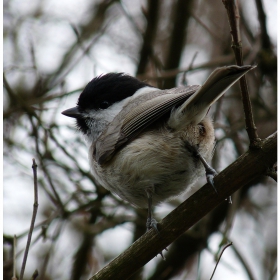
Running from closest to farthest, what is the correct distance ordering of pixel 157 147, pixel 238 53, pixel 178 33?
pixel 238 53
pixel 157 147
pixel 178 33

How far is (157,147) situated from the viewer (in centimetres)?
238

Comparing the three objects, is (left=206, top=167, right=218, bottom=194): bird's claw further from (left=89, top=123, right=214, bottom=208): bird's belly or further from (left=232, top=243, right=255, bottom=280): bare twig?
(left=232, top=243, right=255, bottom=280): bare twig

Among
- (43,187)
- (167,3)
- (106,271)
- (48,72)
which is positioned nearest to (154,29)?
(167,3)

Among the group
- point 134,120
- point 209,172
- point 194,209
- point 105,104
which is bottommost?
point 194,209

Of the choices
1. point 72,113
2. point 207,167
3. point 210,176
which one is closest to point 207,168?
point 207,167

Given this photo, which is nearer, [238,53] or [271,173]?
[238,53]

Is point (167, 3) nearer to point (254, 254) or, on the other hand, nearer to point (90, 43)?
point (90, 43)

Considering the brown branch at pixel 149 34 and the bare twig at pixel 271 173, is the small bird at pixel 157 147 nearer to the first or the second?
the bare twig at pixel 271 173

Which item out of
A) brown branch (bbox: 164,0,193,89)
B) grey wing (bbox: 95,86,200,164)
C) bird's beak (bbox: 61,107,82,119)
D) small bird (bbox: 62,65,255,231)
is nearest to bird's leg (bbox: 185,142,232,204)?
small bird (bbox: 62,65,255,231)

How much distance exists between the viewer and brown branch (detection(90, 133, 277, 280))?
→ 1.97 meters

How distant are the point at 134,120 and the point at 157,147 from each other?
244 millimetres

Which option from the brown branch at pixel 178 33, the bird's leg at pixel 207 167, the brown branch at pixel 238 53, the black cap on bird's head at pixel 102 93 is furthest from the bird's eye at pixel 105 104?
the brown branch at pixel 238 53

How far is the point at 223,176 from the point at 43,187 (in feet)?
5.89

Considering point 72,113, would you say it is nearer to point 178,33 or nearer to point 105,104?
point 105,104
